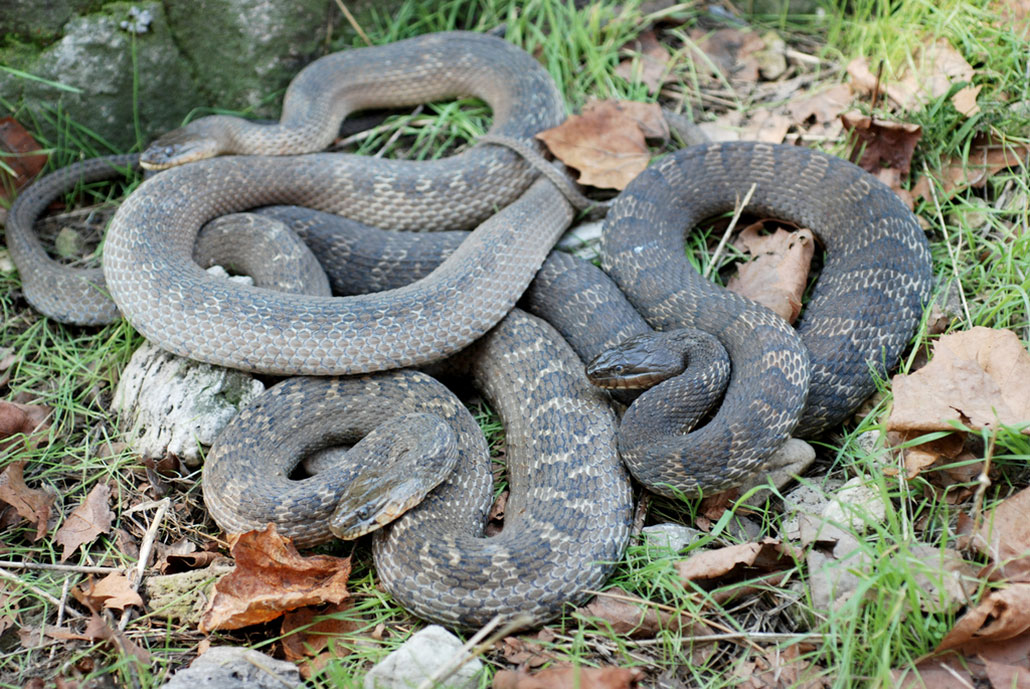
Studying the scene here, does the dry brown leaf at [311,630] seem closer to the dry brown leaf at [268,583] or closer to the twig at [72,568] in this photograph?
the dry brown leaf at [268,583]

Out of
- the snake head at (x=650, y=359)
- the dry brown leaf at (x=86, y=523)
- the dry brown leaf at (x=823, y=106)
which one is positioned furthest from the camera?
the dry brown leaf at (x=823, y=106)

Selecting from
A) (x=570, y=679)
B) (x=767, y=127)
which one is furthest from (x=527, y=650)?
(x=767, y=127)

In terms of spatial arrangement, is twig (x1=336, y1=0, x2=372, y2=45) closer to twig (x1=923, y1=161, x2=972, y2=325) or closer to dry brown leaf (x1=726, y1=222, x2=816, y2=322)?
dry brown leaf (x1=726, y1=222, x2=816, y2=322)

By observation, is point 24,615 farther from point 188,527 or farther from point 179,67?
point 179,67

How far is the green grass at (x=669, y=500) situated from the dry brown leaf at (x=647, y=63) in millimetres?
122

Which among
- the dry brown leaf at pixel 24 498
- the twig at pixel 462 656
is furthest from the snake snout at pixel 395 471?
the dry brown leaf at pixel 24 498

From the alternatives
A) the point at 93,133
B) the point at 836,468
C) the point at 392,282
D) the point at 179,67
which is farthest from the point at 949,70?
the point at 93,133

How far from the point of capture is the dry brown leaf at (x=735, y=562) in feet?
13.7

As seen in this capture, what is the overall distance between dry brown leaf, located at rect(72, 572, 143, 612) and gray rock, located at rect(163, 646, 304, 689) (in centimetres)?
61

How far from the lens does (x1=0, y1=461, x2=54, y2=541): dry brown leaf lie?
4.71 m

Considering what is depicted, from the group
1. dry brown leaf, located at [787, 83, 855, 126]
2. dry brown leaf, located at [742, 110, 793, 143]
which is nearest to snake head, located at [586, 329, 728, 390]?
dry brown leaf, located at [742, 110, 793, 143]

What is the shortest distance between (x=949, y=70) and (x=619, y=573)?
4640 millimetres

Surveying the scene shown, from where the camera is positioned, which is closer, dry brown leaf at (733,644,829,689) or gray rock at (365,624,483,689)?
dry brown leaf at (733,644,829,689)

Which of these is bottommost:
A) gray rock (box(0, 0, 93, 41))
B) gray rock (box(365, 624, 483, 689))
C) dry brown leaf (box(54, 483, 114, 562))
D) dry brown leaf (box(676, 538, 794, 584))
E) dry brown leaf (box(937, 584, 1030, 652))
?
dry brown leaf (box(54, 483, 114, 562))
